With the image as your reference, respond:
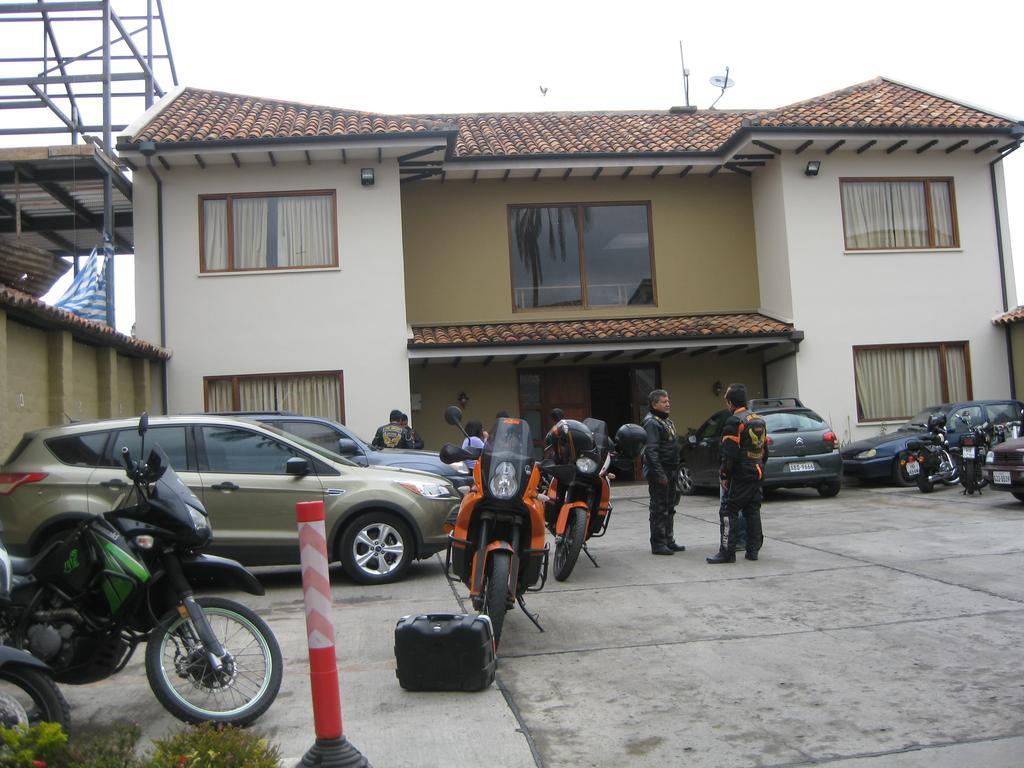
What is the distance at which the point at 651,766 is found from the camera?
420 centimetres

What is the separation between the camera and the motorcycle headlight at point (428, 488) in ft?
29.4

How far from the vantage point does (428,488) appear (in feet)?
29.8

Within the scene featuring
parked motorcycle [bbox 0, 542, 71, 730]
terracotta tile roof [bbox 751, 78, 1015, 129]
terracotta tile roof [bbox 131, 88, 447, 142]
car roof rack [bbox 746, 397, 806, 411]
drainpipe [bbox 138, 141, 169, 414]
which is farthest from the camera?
terracotta tile roof [bbox 751, 78, 1015, 129]

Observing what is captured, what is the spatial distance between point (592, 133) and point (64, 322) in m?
11.6

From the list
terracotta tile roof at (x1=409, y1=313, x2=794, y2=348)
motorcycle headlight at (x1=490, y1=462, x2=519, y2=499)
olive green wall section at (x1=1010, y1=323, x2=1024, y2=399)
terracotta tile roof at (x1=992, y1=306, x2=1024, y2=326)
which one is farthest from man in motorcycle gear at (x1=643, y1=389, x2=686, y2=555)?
olive green wall section at (x1=1010, y1=323, x2=1024, y2=399)

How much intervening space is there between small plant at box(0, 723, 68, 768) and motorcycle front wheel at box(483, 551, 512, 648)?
2628 mm

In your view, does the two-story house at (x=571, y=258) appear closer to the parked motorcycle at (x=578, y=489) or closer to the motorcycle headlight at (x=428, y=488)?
the motorcycle headlight at (x=428, y=488)

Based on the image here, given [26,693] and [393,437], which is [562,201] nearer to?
[393,437]

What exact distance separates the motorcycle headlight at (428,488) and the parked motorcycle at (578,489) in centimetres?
102

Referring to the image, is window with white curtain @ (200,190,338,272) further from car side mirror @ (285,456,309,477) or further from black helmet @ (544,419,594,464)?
black helmet @ (544,419,594,464)

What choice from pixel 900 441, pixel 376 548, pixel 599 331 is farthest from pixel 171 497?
pixel 900 441

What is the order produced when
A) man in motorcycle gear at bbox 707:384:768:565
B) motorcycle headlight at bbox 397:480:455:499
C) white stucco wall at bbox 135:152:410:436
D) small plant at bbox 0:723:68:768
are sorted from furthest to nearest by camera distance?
white stucco wall at bbox 135:152:410:436
man in motorcycle gear at bbox 707:384:768:565
motorcycle headlight at bbox 397:480:455:499
small plant at bbox 0:723:68:768

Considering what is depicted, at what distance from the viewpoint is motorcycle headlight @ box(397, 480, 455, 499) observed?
8961 millimetres

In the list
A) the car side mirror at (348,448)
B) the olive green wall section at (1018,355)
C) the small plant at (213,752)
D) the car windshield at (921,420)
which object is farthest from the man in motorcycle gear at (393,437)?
the olive green wall section at (1018,355)
